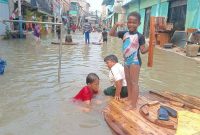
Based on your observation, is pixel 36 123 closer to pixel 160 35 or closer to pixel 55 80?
pixel 55 80

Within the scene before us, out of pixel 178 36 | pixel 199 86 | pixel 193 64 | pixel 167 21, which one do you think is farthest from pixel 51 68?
pixel 167 21

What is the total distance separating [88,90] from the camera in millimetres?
6383

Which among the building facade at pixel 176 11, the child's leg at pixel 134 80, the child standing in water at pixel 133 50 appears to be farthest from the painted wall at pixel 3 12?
the child's leg at pixel 134 80

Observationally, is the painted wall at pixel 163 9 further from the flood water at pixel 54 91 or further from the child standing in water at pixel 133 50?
the child standing in water at pixel 133 50

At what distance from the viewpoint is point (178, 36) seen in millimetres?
20125

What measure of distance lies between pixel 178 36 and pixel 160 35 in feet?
6.43

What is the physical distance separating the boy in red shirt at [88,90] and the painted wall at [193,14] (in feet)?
44.5

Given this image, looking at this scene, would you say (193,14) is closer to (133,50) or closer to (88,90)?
(88,90)

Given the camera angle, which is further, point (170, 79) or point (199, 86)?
point (170, 79)

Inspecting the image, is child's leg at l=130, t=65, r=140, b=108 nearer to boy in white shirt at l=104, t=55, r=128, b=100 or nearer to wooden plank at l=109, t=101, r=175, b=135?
wooden plank at l=109, t=101, r=175, b=135

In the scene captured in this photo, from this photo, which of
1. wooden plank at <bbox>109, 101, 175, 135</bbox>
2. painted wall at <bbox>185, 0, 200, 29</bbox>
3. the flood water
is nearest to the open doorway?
painted wall at <bbox>185, 0, 200, 29</bbox>

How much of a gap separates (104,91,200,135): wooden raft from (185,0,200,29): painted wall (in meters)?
13.5

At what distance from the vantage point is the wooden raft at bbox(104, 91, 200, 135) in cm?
437

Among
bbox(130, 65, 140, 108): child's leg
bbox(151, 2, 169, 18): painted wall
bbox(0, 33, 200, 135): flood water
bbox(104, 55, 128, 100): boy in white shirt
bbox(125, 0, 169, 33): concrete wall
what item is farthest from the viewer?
bbox(125, 0, 169, 33): concrete wall
